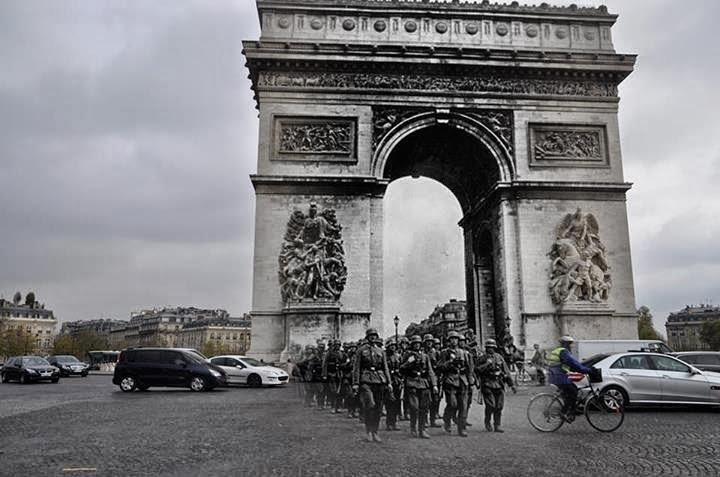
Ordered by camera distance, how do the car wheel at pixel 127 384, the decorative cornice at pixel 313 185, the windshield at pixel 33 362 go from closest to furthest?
the car wheel at pixel 127 384, the decorative cornice at pixel 313 185, the windshield at pixel 33 362

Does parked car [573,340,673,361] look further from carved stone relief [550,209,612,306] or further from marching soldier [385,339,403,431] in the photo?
marching soldier [385,339,403,431]

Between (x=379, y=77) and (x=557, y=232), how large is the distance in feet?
29.1

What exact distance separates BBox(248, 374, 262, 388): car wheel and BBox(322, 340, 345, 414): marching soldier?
19.6 ft

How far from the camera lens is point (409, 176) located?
29250 mm

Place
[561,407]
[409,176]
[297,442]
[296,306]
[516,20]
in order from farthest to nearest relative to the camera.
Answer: [409,176] < [516,20] < [296,306] < [561,407] < [297,442]

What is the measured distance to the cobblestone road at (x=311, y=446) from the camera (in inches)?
274

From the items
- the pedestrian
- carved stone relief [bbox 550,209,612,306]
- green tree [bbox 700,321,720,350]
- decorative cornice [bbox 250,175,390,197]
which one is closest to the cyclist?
the pedestrian

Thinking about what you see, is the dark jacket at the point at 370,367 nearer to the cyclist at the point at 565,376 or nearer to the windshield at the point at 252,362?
the cyclist at the point at 565,376

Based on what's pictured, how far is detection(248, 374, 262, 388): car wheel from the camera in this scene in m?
21.2

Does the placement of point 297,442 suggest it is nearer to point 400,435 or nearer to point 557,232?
point 400,435

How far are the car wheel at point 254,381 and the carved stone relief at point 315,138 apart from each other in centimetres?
795

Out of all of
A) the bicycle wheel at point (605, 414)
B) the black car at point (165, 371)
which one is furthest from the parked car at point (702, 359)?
the black car at point (165, 371)

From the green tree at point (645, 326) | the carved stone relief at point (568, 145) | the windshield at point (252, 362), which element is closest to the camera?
the windshield at point (252, 362)

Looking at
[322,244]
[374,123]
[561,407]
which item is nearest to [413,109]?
[374,123]
